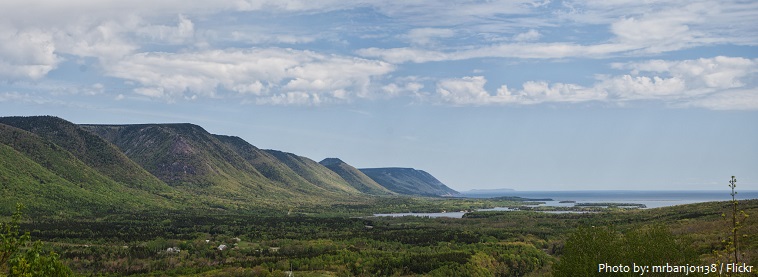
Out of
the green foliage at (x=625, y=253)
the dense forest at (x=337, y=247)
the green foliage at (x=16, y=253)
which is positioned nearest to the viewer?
the green foliage at (x=16, y=253)

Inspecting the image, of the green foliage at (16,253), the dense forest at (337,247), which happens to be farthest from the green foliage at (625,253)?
the green foliage at (16,253)

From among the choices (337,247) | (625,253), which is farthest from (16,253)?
(337,247)

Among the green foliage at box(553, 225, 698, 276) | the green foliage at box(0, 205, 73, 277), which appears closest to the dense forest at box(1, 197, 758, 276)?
the green foliage at box(553, 225, 698, 276)

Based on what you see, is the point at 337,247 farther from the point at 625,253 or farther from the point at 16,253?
the point at 16,253

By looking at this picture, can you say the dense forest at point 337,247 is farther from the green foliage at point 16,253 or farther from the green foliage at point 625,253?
the green foliage at point 16,253

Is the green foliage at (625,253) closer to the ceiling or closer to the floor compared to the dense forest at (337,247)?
closer to the ceiling

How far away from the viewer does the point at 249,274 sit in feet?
316

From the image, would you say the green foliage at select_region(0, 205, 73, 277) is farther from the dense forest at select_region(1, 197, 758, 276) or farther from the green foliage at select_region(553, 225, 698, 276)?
the dense forest at select_region(1, 197, 758, 276)

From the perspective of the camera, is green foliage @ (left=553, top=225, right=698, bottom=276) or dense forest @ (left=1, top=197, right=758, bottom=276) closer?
green foliage @ (left=553, top=225, right=698, bottom=276)

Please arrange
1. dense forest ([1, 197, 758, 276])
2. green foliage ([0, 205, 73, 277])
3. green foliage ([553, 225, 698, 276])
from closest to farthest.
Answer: green foliage ([0, 205, 73, 277]) → green foliage ([553, 225, 698, 276]) → dense forest ([1, 197, 758, 276])

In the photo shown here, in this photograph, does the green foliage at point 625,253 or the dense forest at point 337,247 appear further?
the dense forest at point 337,247

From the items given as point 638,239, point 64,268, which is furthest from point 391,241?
point 64,268

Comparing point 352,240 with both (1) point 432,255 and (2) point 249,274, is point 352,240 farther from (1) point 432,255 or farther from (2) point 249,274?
(2) point 249,274

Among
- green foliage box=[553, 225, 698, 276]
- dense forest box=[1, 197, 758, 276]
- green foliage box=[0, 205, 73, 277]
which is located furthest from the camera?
dense forest box=[1, 197, 758, 276]
